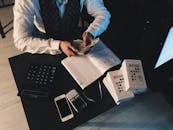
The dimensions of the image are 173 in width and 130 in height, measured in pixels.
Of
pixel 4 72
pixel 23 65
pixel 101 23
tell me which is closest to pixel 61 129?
pixel 23 65

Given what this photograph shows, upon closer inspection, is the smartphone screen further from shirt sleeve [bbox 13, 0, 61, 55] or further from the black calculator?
shirt sleeve [bbox 13, 0, 61, 55]

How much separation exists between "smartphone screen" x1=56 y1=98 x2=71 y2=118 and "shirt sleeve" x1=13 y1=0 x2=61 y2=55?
0.29 m

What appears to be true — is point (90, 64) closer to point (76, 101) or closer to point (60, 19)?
point (76, 101)

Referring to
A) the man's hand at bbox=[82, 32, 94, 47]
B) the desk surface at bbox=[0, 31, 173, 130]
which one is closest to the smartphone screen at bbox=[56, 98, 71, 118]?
the man's hand at bbox=[82, 32, 94, 47]

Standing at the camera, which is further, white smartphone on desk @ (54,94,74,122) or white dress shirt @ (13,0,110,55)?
white dress shirt @ (13,0,110,55)

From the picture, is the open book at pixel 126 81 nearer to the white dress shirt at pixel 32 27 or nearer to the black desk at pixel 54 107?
the black desk at pixel 54 107

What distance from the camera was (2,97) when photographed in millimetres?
1969

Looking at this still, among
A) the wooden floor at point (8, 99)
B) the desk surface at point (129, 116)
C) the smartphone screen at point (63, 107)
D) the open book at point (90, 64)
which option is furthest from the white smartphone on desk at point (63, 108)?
the wooden floor at point (8, 99)

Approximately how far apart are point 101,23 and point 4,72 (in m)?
1.00

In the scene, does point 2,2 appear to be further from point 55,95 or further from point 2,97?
point 55,95

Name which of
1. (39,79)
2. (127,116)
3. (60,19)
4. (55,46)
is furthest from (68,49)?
(127,116)

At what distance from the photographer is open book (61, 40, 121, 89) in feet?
4.06

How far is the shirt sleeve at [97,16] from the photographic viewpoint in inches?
59.4

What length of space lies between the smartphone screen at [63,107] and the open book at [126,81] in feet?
0.67
